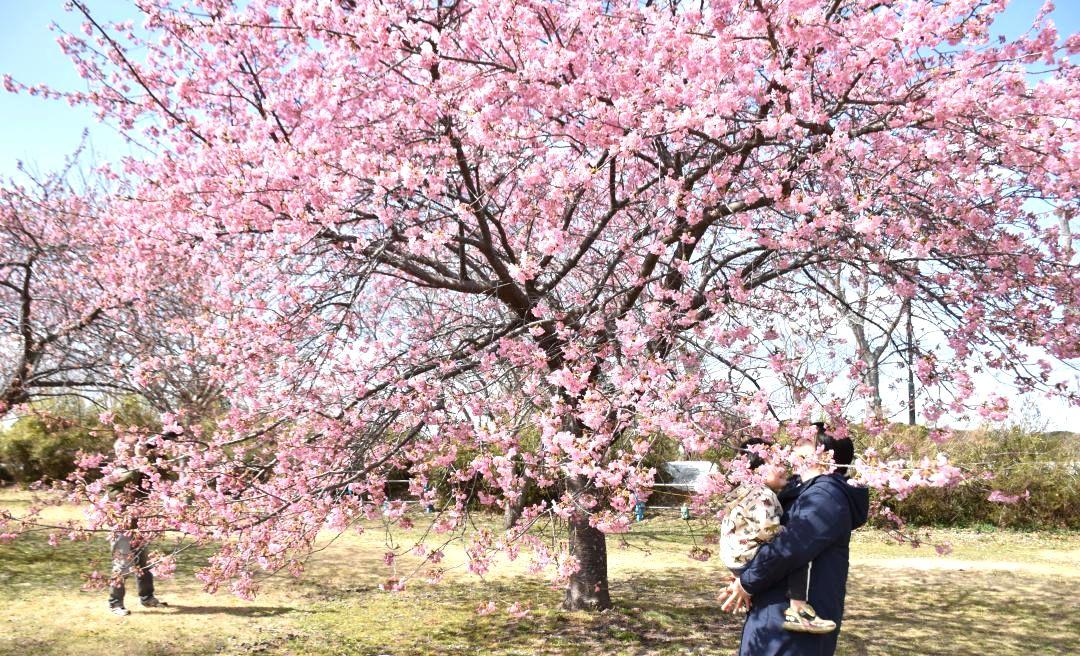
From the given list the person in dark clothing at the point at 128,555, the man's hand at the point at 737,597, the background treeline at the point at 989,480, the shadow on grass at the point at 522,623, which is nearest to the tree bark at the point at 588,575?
the shadow on grass at the point at 522,623

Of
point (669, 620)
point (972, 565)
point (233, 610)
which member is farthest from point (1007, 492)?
point (233, 610)

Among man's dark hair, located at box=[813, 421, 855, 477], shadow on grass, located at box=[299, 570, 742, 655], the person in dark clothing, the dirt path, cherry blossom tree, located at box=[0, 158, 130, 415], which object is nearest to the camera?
man's dark hair, located at box=[813, 421, 855, 477]

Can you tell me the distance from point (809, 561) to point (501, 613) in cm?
543

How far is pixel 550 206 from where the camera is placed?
5648mm

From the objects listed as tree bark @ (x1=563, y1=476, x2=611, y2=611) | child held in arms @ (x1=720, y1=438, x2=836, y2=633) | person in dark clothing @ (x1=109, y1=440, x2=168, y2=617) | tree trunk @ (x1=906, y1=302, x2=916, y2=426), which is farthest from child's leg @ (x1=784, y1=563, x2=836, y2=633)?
person in dark clothing @ (x1=109, y1=440, x2=168, y2=617)

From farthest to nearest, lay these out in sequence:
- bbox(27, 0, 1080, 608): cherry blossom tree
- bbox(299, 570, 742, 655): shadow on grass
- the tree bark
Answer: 1. the tree bark
2. bbox(299, 570, 742, 655): shadow on grass
3. bbox(27, 0, 1080, 608): cherry blossom tree

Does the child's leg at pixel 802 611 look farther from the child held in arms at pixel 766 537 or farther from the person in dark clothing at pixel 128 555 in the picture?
the person in dark clothing at pixel 128 555

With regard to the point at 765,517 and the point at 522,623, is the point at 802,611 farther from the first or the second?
the point at 522,623

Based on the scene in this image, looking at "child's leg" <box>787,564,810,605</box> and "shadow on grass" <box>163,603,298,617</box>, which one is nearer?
"child's leg" <box>787,564,810,605</box>

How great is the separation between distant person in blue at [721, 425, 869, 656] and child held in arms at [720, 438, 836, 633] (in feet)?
0.14

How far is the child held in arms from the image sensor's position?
9.44ft

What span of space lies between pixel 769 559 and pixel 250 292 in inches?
187

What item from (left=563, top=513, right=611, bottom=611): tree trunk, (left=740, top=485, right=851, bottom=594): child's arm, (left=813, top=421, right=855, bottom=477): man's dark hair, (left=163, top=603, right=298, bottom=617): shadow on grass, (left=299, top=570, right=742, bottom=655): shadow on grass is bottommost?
(left=299, top=570, right=742, bottom=655): shadow on grass

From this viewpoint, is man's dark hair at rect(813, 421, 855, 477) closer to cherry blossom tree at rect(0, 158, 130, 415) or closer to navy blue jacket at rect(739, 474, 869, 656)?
navy blue jacket at rect(739, 474, 869, 656)
